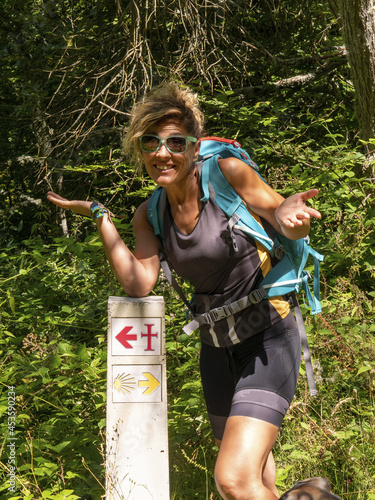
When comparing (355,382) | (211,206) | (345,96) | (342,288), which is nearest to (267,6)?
(345,96)

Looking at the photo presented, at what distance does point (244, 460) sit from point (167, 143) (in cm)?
130

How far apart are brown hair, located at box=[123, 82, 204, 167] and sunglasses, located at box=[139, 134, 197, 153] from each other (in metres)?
0.04

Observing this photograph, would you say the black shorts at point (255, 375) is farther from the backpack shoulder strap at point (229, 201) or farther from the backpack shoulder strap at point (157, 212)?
the backpack shoulder strap at point (157, 212)

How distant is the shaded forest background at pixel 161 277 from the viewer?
3309mm

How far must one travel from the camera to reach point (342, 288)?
170 inches

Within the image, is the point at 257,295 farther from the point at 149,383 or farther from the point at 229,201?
the point at 149,383

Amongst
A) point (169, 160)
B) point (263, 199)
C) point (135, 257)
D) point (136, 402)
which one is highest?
point (169, 160)

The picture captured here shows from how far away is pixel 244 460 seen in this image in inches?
81.9

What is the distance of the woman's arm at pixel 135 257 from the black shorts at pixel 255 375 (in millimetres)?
430

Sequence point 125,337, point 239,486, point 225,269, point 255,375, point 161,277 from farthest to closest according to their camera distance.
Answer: point 161,277 → point 125,337 → point 225,269 → point 255,375 → point 239,486

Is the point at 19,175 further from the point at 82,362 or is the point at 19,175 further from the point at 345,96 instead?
the point at 82,362

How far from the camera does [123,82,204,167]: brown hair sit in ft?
8.20

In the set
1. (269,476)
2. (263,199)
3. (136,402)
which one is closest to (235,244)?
(263,199)

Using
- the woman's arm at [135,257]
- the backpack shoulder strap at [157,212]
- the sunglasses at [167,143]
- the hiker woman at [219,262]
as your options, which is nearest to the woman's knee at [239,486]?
the hiker woman at [219,262]
